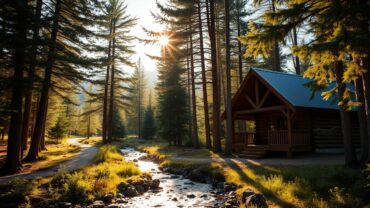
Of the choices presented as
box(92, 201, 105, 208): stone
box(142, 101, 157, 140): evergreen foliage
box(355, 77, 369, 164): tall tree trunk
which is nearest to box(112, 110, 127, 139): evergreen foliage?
box(142, 101, 157, 140): evergreen foliage

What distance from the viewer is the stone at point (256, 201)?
724cm

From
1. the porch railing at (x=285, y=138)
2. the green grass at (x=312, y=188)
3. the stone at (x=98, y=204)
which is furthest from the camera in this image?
the porch railing at (x=285, y=138)

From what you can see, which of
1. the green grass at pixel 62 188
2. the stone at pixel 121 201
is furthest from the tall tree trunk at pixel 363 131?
the green grass at pixel 62 188

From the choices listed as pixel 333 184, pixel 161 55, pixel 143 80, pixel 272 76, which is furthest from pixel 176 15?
pixel 143 80

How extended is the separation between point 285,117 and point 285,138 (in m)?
2.92

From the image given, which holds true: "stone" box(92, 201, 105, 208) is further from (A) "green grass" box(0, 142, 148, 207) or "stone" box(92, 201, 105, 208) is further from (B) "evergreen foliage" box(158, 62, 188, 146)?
(B) "evergreen foliage" box(158, 62, 188, 146)

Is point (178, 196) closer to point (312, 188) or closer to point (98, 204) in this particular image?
point (98, 204)

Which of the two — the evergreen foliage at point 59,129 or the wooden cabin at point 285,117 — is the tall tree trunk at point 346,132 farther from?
the evergreen foliage at point 59,129

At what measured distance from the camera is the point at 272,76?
58.9 ft

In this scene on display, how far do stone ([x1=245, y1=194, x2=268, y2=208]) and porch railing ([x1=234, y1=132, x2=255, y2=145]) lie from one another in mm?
11960

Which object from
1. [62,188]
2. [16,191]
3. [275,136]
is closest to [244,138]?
[275,136]

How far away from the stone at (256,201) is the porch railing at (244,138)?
1196 cm

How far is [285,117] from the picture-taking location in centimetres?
1859

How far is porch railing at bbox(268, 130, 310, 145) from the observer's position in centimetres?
1606
